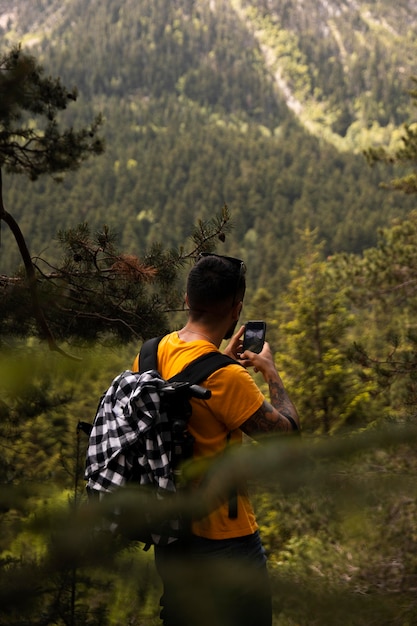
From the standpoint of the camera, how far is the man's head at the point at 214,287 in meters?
1.83

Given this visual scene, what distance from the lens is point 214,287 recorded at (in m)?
1.83

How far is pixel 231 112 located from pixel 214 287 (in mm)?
156867

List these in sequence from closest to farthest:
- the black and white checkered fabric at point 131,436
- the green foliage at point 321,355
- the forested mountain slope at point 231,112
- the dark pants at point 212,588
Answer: the dark pants at point 212,588
the black and white checkered fabric at point 131,436
the green foliage at point 321,355
the forested mountain slope at point 231,112

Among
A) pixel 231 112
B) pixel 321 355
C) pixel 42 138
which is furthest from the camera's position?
pixel 231 112

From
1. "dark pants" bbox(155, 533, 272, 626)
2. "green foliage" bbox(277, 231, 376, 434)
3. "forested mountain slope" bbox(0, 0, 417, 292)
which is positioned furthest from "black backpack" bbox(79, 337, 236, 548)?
"forested mountain slope" bbox(0, 0, 417, 292)

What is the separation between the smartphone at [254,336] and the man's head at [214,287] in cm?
11

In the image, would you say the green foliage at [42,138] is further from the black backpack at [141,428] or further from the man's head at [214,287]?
the black backpack at [141,428]

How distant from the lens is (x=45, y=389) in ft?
2.14

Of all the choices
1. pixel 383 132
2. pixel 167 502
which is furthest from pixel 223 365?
pixel 383 132

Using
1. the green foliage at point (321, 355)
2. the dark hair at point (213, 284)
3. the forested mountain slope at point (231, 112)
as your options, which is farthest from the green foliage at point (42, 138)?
the forested mountain slope at point (231, 112)

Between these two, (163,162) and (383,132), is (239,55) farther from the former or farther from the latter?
(163,162)

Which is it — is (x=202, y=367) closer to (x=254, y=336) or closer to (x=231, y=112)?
(x=254, y=336)

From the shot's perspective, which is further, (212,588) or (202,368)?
(202,368)

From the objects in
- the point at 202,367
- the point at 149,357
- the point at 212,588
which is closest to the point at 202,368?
the point at 202,367
